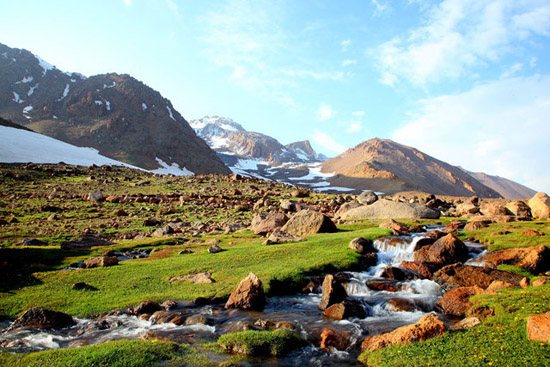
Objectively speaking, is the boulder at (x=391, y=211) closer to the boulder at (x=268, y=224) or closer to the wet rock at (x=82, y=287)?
the boulder at (x=268, y=224)

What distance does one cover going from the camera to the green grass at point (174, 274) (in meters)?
14.4

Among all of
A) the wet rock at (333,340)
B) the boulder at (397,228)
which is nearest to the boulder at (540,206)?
the boulder at (397,228)

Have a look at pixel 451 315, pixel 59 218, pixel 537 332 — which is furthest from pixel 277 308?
pixel 59 218

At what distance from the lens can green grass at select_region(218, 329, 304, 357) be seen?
10359 millimetres

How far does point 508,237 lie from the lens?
2464cm

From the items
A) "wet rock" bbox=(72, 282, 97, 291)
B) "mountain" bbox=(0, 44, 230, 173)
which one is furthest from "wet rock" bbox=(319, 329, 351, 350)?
"mountain" bbox=(0, 44, 230, 173)

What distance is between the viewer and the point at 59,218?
3622 cm

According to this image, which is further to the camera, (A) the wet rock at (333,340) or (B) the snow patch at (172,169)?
(B) the snow patch at (172,169)

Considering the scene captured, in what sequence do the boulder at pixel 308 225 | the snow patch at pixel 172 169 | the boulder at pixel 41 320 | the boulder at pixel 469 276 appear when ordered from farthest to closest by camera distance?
the snow patch at pixel 172 169
the boulder at pixel 308 225
the boulder at pixel 469 276
the boulder at pixel 41 320

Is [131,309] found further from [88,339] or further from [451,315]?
[451,315]

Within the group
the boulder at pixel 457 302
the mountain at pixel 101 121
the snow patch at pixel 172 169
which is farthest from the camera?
the mountain at pixel 101 121

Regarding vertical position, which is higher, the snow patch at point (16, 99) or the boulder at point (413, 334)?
the snow patch at point (16, 99)

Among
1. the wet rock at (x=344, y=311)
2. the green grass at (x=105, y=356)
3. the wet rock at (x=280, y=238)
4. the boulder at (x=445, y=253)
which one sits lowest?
the green grass at (x=105, y=356)

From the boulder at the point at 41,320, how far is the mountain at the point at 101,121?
457 ft
